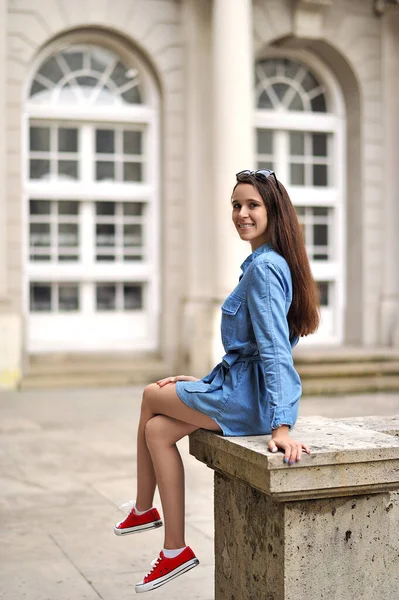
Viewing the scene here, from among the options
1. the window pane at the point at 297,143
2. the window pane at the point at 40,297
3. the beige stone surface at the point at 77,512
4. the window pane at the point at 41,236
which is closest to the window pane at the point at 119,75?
the window pane at the point at 41,236

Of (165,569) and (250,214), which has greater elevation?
(250,214)

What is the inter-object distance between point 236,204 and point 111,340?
883 cm

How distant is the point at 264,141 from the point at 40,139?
298 centimetres

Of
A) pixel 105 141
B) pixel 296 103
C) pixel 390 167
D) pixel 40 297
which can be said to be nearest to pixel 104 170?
pixel 105 141

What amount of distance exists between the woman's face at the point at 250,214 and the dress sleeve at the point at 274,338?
0.18m

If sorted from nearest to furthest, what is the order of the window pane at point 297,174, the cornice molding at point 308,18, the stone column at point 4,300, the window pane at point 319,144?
1. the stone column at point 4,300
2. the cornice molding at point 308,18
3. the window pane at point 297,174
4. the window pane at point 319,144

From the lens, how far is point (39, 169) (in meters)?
11.5

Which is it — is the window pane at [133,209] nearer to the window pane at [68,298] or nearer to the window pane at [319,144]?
the window pane at [68,298]

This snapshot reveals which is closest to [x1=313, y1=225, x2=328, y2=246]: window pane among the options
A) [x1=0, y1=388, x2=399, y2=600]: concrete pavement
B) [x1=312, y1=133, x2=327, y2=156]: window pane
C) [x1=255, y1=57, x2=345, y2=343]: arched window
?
[x1=255, y1=57, x2=345, y2=343]: arched window

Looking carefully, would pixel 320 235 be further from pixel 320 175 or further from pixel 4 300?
pixel 4 300

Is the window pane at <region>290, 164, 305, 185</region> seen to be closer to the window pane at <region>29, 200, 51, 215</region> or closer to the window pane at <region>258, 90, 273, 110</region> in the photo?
the window pane at <region>258, 90, 273, 110</region>

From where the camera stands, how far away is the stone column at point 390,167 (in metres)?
12.6

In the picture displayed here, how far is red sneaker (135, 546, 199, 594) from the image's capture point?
3.00 meters

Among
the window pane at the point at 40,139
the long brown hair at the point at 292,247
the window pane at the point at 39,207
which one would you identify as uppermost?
the window pane at the point at 40,139
